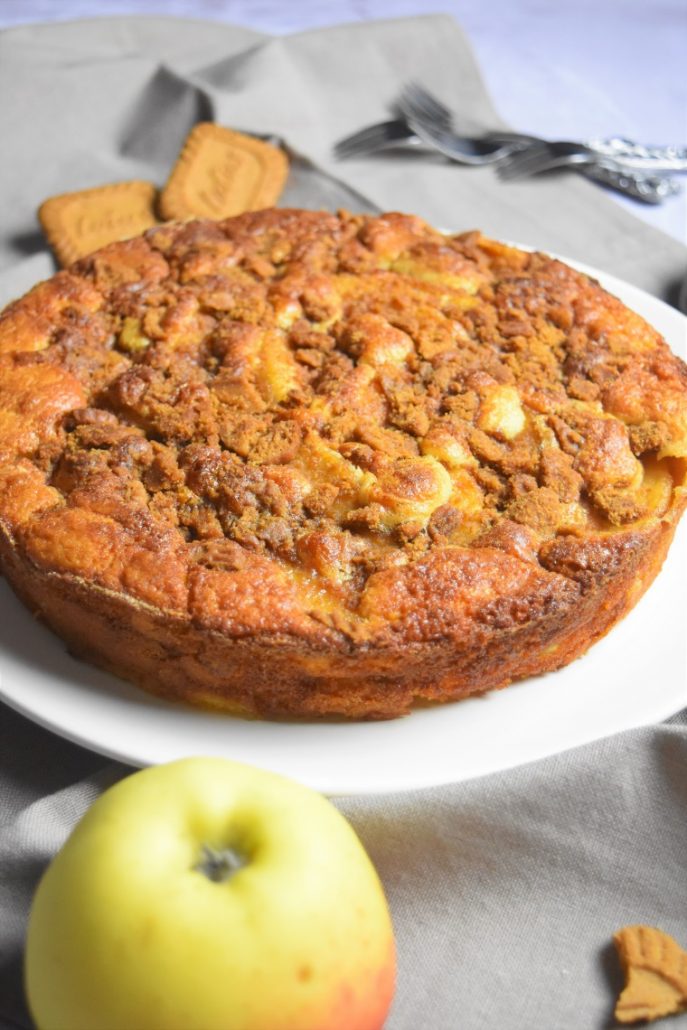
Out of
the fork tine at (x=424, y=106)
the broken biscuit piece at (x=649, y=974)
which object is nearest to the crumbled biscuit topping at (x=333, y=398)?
the broken biscuit piece at (x=649, y=974)

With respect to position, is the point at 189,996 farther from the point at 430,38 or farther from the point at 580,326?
the point at 430,38

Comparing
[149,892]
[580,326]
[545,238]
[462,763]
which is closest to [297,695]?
[462,763]

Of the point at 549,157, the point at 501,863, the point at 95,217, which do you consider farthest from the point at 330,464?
the point at 549,157

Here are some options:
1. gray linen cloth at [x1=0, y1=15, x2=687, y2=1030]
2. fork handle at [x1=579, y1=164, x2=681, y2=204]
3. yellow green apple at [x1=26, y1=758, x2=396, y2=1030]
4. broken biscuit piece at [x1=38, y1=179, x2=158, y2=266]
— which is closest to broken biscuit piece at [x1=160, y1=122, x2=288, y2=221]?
broken biscuit piece at [x1=38, y1=179, x2=158, y2=266]

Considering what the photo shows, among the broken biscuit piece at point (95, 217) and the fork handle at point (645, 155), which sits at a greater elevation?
the fork handle at point (645, 155)

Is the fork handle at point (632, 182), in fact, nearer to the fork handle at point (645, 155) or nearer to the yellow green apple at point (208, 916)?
the fork handle at point (645, 155)

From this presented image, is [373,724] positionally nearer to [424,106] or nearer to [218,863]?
[218,863]
